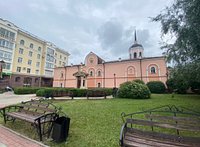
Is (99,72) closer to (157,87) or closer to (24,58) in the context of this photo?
(157,87)

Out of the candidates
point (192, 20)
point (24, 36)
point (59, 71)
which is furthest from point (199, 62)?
point (24, 36)

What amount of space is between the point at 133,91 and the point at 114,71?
19.5 meters

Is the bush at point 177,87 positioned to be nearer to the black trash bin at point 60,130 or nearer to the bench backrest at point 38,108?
the bench backrest at point 38,108

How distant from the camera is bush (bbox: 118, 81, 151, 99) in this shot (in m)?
16.3

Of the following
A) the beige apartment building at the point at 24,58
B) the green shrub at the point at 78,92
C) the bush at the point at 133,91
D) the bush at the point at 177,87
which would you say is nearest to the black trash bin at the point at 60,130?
the bush at the point at 133,91

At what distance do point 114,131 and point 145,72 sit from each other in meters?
28.8

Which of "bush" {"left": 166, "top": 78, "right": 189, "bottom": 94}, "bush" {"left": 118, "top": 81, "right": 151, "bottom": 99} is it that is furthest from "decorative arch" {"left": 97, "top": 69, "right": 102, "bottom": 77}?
"bush" {"left": 118, "top": 81, "right": 151, "bottom": 99}

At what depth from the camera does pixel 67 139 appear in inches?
170

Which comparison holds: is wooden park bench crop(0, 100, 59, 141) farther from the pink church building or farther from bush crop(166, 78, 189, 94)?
bush crop(166, 78, 189, 94)

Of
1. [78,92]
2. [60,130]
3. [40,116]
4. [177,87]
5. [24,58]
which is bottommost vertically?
[60,130]

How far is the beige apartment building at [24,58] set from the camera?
35.8m

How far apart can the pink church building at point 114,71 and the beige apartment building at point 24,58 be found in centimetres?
617

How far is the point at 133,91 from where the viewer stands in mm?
16453

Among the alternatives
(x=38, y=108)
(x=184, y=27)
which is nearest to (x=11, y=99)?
(x=38, y=108)
